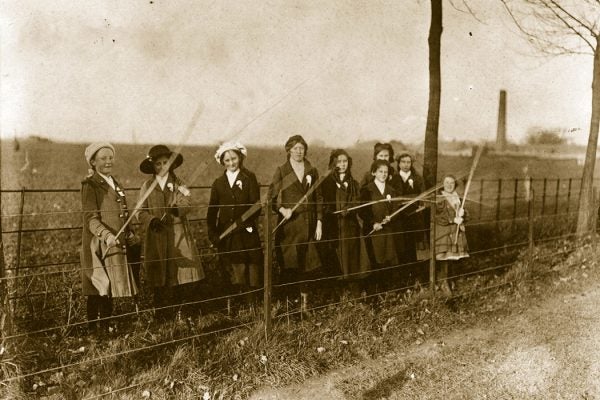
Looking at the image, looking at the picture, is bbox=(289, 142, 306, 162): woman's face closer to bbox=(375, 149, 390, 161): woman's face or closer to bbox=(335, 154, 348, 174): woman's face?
bbox=(335, 154, 348, 174): woman's face

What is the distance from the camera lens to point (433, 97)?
7.78m

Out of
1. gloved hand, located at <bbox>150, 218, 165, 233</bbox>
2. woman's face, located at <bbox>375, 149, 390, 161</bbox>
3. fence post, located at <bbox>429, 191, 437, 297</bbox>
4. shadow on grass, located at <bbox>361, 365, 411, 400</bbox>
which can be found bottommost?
shadow on grass, located at <bbox>361, 365, 411, 400</bbox>

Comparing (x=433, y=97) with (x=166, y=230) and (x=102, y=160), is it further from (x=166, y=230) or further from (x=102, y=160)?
(x=102, y=160)

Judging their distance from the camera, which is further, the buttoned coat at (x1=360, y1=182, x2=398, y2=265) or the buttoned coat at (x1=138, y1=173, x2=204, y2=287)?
the buttoned coat at (x1=360, y1=182, x2=398, y2=265)

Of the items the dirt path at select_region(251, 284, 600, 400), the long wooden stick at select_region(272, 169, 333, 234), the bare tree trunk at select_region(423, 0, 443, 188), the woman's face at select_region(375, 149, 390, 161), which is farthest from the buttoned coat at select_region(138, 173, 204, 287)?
the bare tree trunk at select_region(423, 0, 443, 188)

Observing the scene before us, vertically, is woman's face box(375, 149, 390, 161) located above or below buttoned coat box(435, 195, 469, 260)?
above

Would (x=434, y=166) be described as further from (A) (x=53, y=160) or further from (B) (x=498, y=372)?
(A) (x=53, y=160)

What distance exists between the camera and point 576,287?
23.8 feet

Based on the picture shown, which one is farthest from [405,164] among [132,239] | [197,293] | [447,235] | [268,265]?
[132,239]

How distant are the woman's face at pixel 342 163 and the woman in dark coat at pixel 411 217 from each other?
826mm

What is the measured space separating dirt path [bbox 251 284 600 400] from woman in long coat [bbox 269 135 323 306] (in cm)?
131

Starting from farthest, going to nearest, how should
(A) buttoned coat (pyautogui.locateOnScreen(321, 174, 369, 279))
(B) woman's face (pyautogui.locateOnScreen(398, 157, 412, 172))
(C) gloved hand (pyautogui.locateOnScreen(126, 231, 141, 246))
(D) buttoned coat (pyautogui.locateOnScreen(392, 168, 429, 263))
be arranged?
1. (B) woman's face (pyautogui.locateOnScreen(398, 157, 412, 172))
2. (D) buttoned coat (pyautogui.locateOnScreen(392, 168, 429, 263))
3. (A) buttoned coat (pyautogui.locateOnScreen(321, 174, 369, 279))
4. (C) gloved hand (pyautogui.locateOnScreen(126, 231, 141, 246))

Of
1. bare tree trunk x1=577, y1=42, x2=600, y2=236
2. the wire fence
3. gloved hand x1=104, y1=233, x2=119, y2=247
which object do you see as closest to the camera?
the wire fence

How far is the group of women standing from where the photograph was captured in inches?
180
